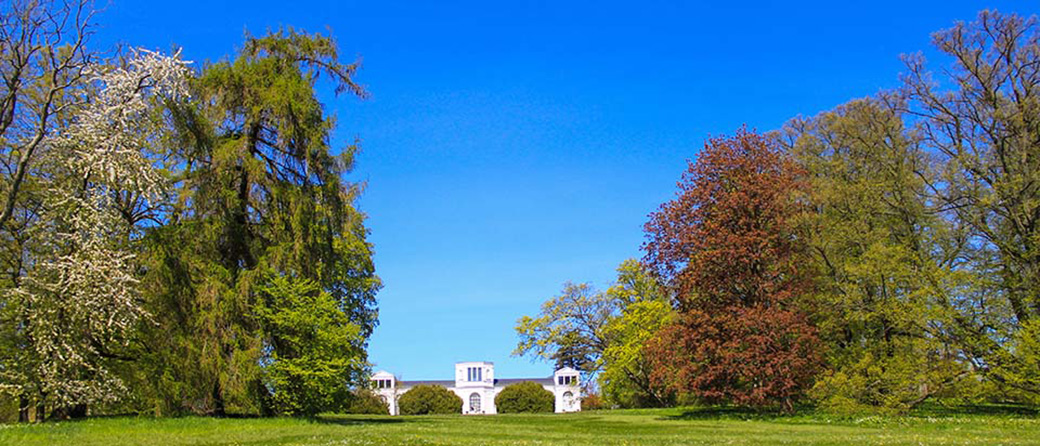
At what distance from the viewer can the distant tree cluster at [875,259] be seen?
27594 millimetres

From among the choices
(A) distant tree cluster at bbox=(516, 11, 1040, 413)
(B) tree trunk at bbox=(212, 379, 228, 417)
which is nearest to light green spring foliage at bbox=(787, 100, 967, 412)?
(A) distant tree cluster at bbox=(516, 11, 1040, 413)

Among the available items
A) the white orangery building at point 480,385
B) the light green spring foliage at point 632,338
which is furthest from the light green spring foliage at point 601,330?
the white orangery building at point 480,385

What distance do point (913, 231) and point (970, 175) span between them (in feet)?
11.7

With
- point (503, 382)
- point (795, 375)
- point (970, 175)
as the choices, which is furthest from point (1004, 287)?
point (503, 382)

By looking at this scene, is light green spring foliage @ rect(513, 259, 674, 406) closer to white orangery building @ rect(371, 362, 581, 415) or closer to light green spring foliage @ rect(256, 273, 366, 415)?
light green spring foliage @ rect(256, 273, 366, 415)

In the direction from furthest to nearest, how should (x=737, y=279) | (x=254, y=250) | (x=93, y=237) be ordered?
(x=737, y=279)
(x=254, y=250)
(x=93, y=237)

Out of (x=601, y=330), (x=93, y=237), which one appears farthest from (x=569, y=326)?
(x=93, y=237)

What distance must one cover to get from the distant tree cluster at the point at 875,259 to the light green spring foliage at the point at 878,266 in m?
0.08

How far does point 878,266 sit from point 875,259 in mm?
321

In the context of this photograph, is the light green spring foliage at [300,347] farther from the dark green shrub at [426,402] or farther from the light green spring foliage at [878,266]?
the dark green shrub at [426,402]

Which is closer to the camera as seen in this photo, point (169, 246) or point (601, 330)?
point (169, 246)

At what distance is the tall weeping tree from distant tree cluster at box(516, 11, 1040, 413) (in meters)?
14.0

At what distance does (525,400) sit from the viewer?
294ft

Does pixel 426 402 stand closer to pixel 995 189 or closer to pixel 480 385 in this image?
pixel 480 385
